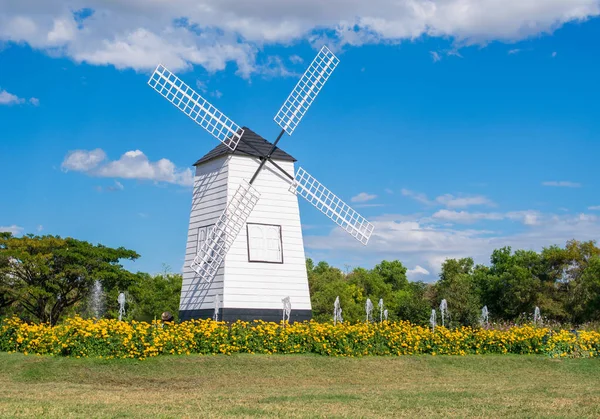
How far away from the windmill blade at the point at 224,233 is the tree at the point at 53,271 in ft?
43.8

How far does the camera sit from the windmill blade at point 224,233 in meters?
20.2

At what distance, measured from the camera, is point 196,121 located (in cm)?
2130

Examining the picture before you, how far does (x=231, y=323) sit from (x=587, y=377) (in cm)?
932

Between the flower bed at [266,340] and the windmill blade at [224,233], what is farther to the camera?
the windmill blade at [224,233]

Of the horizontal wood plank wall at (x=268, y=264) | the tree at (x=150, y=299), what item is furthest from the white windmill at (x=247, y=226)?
the tree at (x=150, y=299)

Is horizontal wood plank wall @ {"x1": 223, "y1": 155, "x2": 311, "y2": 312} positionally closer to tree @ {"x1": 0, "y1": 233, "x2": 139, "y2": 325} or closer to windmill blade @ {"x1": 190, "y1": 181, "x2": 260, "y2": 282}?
windmill blade @ {"x1": 190, "y1": 181, "x2": 260, "y2": 282}

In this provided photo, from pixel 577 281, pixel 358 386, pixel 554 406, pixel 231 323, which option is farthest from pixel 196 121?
pixel 577 281

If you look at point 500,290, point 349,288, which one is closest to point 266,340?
point 349,288

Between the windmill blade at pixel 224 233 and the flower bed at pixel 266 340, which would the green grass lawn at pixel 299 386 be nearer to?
the flower bed at pixel 266 340

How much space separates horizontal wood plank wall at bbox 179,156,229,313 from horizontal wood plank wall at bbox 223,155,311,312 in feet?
1.17

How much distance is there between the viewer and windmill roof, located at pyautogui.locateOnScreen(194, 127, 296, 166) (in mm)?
21203

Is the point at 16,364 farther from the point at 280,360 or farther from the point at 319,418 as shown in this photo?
the point at 319,418

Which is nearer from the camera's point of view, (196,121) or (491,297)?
(196,121)

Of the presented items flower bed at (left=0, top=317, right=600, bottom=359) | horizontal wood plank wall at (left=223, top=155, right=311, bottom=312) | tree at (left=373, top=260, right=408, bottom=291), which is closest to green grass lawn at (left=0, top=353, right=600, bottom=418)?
flower bed at (left=0, top=317, right=600, bottom=359)
